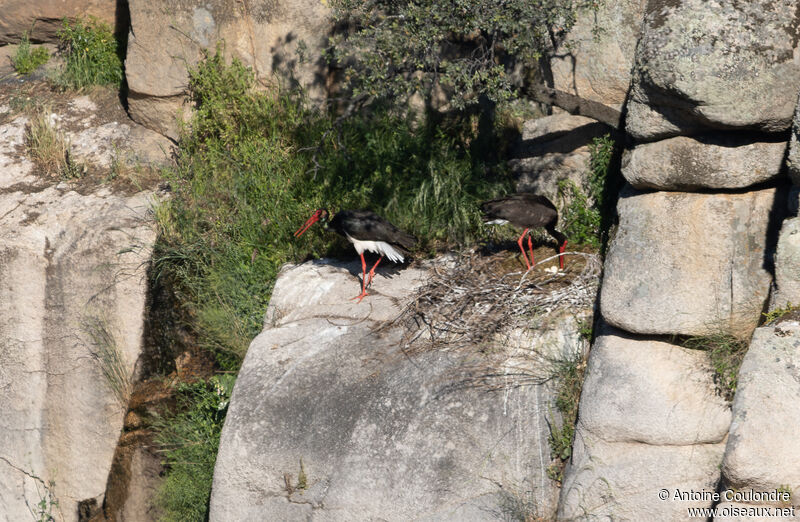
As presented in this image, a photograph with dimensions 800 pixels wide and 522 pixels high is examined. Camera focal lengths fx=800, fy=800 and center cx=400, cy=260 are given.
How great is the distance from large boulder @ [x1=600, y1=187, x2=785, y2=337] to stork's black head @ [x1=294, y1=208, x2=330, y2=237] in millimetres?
3114

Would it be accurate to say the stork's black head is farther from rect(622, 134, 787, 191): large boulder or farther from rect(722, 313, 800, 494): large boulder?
rect(722, 313, 800, 494): large boulder

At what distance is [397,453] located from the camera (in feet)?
20.6

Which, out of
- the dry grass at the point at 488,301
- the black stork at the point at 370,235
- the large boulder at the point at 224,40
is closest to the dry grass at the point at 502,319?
the dry grass at the point at 488,301

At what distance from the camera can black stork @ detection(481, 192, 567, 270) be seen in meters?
7.50

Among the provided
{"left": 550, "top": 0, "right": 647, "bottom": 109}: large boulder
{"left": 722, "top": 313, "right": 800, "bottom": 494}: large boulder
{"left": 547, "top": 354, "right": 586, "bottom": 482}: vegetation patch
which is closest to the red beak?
{"left": 550, "top": 0, "right": 647, "bottom": 109}: large boulder

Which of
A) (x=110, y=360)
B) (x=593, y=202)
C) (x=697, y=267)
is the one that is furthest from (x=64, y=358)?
(x=697, y=267)

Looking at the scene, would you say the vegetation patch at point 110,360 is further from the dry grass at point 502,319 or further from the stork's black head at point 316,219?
the dry grass at point 502,319

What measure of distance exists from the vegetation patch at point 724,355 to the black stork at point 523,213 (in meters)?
1.90

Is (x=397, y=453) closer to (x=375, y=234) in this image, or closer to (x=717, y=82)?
A: (x=375, y=234)

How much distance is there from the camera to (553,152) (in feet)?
27.8

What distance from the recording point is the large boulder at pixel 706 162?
237 inches

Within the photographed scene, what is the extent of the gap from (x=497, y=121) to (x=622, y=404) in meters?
4.05

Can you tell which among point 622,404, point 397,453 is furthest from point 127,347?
point 622,404

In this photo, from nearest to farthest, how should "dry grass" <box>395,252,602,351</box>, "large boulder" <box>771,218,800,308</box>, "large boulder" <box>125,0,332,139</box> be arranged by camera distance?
"large boulder" <box>771,218,800,308</box>, "dry grass" <box>395,252,602,351</box>, "large boulder" <box>125,0,332,139</box>
